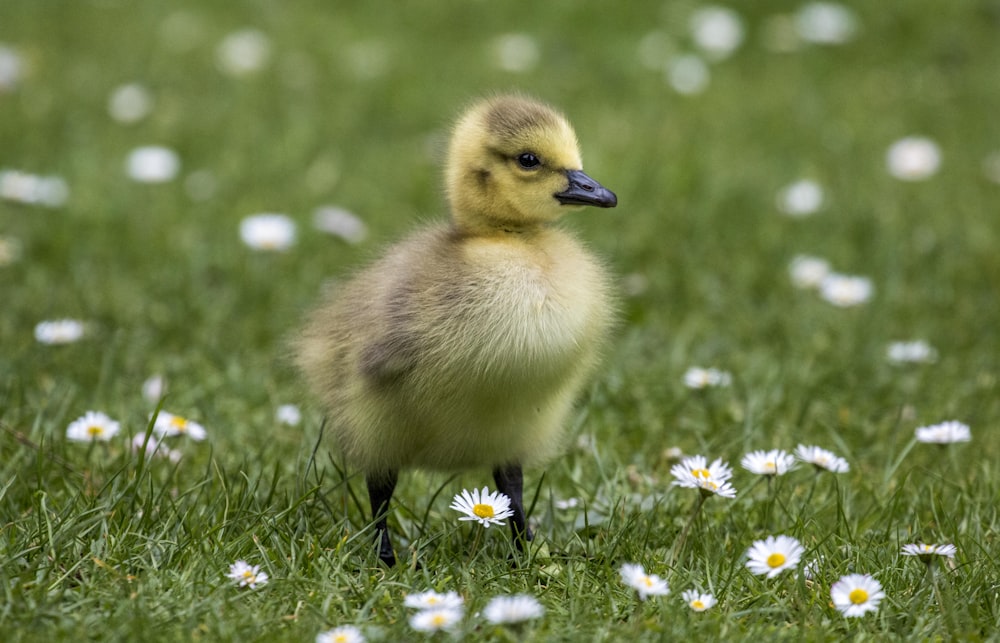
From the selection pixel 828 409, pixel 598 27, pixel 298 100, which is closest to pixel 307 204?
pixel 298 100

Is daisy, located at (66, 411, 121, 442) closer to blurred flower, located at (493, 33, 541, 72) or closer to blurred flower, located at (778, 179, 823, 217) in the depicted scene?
blurred flower, located at (778, 179, 823, 217)

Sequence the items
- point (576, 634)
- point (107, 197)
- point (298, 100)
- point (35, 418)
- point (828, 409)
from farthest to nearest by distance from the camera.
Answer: point (298, 100)
point (107, 197)
point (828, 409)
point (35, 418)
point (576, 634)

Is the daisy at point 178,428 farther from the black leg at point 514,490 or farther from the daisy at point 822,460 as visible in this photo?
the daisy at point 822,460

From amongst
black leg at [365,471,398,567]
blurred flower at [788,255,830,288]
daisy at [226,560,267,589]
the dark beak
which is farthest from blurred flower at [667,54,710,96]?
daisy at [226,560,267,589]

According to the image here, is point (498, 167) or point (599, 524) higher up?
point (498, 167)

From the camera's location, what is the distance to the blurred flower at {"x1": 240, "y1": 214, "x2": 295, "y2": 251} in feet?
17.3

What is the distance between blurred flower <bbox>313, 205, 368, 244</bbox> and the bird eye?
2.49m

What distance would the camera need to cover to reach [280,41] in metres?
8.23

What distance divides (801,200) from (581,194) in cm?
301

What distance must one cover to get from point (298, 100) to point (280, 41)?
1.09m

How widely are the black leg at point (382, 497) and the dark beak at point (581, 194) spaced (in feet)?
2.78

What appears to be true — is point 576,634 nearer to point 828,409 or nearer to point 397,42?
point 828,409

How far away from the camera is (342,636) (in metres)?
2.57

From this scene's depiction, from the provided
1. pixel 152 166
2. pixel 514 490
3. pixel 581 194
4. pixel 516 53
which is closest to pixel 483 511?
pixel 514 490
